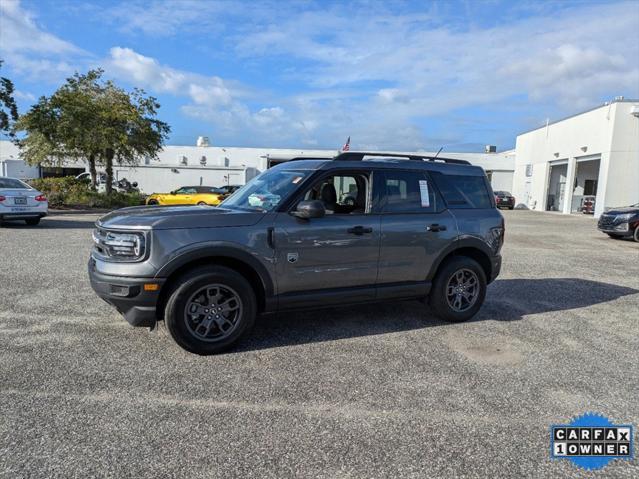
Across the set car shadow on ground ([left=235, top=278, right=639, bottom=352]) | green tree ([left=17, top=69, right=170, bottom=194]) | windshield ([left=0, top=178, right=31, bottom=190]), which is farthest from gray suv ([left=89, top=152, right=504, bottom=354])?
green tree ([left=17, top=69, right=170, bottom=194])

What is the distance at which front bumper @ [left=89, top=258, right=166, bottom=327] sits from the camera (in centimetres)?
407

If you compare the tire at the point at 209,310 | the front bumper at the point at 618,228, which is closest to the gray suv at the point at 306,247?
the tire at the point at 209,310

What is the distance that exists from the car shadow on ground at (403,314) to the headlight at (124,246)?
1.32 metres

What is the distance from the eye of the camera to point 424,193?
5391 mm

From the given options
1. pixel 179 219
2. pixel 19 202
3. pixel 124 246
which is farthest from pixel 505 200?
pixel 124 246

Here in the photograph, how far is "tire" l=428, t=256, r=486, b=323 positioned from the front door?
3.04ft

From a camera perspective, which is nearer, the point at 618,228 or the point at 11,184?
the point at 11,184

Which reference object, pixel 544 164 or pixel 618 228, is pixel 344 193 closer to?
pixel 618 228

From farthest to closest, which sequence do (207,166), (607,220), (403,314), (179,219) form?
(207,166) → (607,220) → (403,314) → (179,219)

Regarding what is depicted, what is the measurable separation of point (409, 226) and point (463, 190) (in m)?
1.07

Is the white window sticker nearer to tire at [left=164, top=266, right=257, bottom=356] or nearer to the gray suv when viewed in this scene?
the gray suv

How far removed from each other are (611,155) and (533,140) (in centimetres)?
1143

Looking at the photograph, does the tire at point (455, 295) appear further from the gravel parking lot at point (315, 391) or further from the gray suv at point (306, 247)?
the gravel parking lot at point (315, 391)

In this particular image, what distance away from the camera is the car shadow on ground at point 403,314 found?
4984 millimetres
